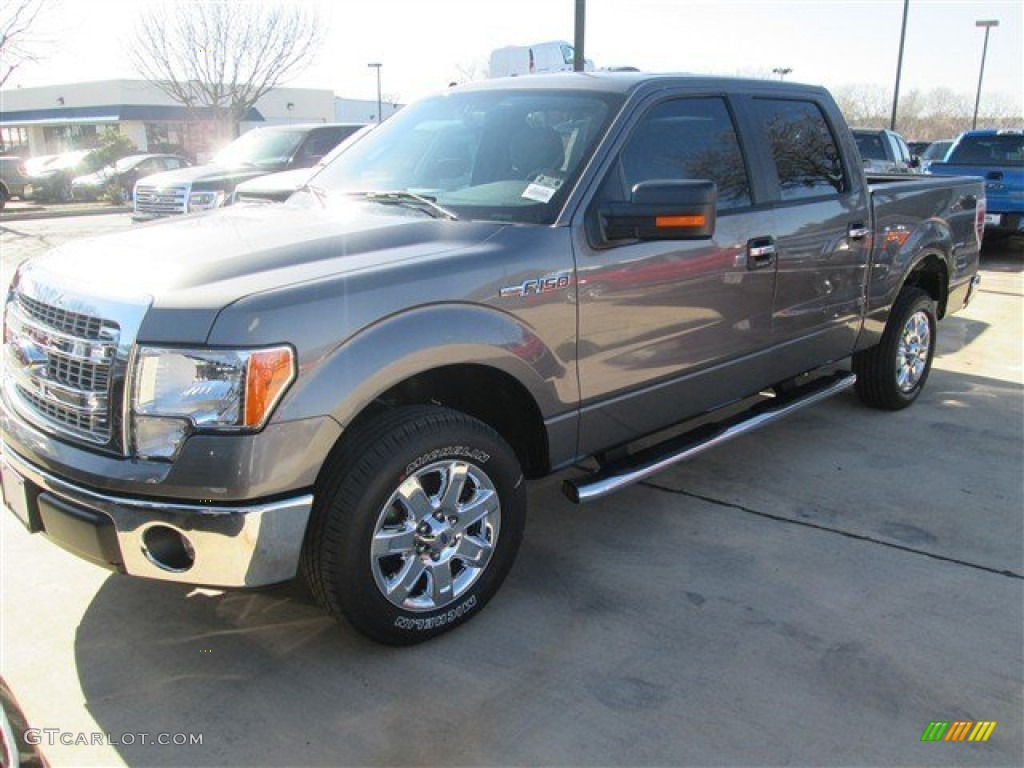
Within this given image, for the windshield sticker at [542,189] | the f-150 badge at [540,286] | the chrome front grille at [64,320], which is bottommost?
the chrome front grille at [64,320]

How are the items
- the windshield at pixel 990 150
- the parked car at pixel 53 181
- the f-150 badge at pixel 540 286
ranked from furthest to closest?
the parked car at pixel 53 181 → the windshield at pixel 990 150 → the f-150 badge at pixel 540 286

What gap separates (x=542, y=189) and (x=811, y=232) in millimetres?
1751

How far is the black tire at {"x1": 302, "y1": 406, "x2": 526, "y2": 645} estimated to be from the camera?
8.65 feet

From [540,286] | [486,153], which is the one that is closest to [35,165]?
[486,153]

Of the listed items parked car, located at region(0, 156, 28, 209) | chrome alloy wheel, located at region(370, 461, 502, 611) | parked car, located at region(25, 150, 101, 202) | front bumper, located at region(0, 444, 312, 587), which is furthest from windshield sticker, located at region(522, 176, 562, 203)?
parked car, located at region(0, 156, 28, 209)

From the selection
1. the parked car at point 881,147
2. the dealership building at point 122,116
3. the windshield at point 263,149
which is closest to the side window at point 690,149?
the windshield at point 263,149

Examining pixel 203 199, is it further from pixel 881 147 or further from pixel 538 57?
pixel 881 147

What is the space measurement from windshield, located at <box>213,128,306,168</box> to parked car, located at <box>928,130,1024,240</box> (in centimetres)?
930

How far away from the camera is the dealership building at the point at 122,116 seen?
4709 centimetres

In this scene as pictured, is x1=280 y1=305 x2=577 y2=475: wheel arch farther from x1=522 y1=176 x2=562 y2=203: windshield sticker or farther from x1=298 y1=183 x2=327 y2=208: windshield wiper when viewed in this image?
x1=298 y1=183 x2=327 y2=208: windshield wiper

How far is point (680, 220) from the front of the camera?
302cm

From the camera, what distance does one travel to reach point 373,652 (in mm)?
2967

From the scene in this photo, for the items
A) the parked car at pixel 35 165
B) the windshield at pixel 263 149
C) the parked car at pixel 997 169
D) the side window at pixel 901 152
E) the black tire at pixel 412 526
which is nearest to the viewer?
the black tire at pixel 412 526

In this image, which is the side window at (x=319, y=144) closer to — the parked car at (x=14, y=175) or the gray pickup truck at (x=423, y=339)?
the gray pickup truck at (x=423, y=339)
